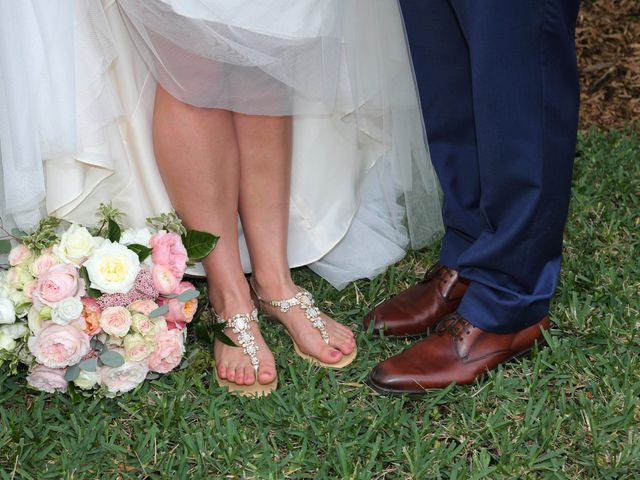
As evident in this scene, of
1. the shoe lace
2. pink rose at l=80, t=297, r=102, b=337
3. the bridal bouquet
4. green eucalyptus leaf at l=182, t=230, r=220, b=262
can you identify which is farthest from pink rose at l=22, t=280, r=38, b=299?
the shoe lace

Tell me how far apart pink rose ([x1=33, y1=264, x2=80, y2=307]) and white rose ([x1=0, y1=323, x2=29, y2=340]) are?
90 mm

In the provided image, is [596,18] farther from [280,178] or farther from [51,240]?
[51,240]

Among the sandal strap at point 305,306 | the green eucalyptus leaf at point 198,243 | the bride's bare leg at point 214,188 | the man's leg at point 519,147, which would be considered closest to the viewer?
the man's leg at point 519,147

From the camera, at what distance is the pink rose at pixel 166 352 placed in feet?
5.99

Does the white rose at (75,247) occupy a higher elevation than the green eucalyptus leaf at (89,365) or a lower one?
higher

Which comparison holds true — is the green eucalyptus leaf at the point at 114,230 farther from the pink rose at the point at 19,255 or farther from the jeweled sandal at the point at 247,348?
the jeweled sandal at the point at 247,348

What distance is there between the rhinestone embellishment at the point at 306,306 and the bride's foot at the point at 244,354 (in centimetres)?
7

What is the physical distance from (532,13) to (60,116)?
2.94 ft

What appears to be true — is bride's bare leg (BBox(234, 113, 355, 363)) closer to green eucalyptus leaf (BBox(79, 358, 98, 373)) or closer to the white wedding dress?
the white wedding dress

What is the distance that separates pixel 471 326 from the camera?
1844 mm

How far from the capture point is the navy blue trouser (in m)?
1.55

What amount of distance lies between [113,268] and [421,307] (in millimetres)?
695

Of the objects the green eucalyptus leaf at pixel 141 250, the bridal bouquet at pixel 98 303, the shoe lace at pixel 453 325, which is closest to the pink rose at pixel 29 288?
the bridal bouquet at pixel 98 303

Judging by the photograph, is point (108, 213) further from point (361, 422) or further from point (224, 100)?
point (361, 422)
